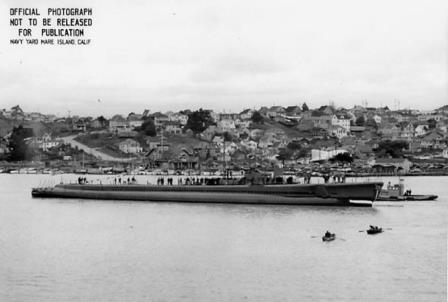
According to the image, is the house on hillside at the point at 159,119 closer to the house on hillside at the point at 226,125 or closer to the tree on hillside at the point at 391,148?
the house on hillside at the point at 226,125

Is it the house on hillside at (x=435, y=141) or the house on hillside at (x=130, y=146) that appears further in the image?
the house on hillside at (x=130, y=146)

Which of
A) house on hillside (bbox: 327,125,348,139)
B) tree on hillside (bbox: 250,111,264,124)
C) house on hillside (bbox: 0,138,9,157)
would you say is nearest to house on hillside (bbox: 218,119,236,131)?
tree on hillside (bbox: 250,111,264,124)

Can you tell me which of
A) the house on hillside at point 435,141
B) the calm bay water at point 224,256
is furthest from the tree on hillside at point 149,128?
the calm bay water at point 224,256

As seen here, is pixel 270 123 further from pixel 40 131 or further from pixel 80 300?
pixel 80 300

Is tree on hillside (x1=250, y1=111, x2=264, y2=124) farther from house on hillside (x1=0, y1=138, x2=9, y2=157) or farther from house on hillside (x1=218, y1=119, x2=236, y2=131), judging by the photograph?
house on hillside (x1=0, y1=138, x2=9, y2=157)

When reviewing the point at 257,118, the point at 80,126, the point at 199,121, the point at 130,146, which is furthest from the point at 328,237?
the point at 80,126

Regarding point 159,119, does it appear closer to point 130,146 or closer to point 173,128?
point 173,128
